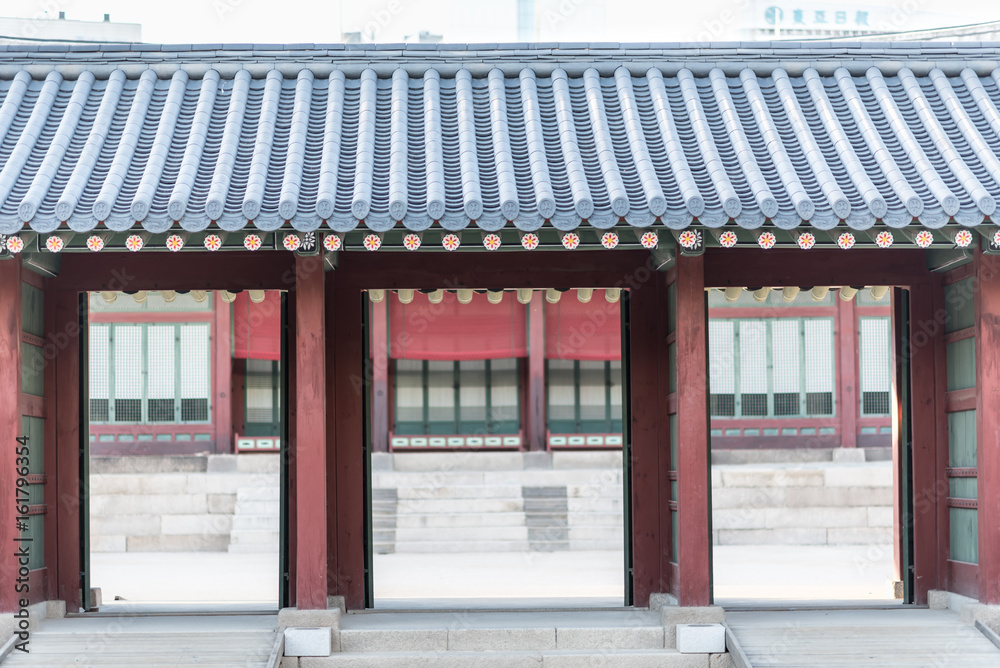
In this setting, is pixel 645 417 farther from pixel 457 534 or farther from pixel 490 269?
pixel 457 534

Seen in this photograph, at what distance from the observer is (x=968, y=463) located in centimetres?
880

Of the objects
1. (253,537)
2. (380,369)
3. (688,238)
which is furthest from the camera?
(380,369)

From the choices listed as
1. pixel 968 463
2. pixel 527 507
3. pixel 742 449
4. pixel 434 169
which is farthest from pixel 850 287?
pixel 742 449

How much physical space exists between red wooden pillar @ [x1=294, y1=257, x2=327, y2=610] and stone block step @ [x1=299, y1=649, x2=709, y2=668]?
1.57 ft

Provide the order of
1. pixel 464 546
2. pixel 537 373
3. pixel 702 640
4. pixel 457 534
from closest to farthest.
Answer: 1. pixel 702 640
2. pixel 464 546
3. pixel 457 534
4. pixel 537 373

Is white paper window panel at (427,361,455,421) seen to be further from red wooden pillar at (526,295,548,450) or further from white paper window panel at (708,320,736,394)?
white paper window panel at (708,320,736,394)

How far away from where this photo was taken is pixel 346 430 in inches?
365

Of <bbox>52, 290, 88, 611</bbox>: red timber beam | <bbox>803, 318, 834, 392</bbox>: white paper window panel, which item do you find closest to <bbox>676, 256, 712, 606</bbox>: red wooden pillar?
<bbox>52, 290, 88, 611</bbox>: red timber beam

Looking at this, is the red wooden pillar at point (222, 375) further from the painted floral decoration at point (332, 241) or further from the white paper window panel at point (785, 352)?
the painted floral decoration at point (332, 241)

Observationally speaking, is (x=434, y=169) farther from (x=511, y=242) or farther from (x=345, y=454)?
(x=345, y=454)

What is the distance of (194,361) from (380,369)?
3383mm

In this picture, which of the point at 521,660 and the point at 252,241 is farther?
the point at 521,660

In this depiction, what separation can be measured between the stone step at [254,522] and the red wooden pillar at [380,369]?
3.31 m

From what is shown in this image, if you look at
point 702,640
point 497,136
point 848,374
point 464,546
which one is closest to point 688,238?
point 497,136
